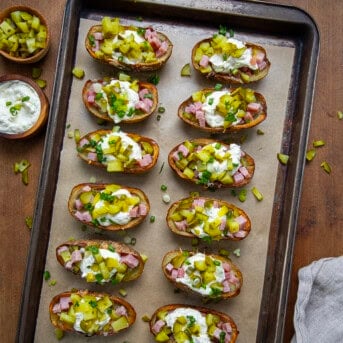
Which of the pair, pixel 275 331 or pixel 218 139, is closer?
pixel 275 331

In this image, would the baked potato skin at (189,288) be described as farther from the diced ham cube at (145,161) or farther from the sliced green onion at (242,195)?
the diced ham cube at (145,161)

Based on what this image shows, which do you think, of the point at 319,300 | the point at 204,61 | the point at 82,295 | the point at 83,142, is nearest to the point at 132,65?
the point at 204,61

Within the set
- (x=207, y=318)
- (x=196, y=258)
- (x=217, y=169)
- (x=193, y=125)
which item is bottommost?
(x=207, y=318)

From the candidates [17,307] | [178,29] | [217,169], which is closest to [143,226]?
[217,169]

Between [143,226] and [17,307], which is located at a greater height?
[143,226]

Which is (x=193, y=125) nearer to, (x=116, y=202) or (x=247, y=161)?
(x=247, y=161)
